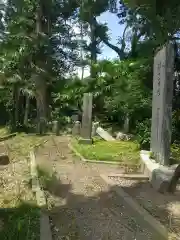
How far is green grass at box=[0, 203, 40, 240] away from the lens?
3.38 meters

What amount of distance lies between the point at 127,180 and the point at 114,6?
2123 cm

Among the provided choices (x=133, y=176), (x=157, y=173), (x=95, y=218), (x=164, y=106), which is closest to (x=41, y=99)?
(x=164, y=106)

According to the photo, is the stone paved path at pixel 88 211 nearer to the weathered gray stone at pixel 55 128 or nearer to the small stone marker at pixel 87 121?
the small stone marker at pixel 87 121

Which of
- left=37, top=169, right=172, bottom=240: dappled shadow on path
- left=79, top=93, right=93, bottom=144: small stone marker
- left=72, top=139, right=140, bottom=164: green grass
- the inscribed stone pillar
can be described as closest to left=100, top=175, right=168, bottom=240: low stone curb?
left=37, top=169, right=172, bottom=240: dappled shadow on path

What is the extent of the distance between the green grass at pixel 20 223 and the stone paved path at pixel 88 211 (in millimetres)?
301

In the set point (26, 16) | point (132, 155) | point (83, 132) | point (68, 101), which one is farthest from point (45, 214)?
point (26, 16)

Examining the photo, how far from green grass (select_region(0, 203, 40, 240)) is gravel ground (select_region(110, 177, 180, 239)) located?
1726 millimetres

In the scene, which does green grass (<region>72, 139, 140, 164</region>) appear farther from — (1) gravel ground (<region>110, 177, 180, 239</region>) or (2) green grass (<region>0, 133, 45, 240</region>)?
(2) green grass (<region>0, 133, 45, 240</region>)

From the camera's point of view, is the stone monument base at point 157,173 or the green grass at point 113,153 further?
the green grass at point 113,153

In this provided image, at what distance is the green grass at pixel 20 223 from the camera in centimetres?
338

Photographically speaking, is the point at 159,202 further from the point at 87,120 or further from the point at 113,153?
the point at 87,120

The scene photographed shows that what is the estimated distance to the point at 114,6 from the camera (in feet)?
82.7

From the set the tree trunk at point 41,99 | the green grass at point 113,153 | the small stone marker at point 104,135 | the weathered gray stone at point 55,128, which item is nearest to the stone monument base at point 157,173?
the green grass at point 113,153

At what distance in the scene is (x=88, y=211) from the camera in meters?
4.75
